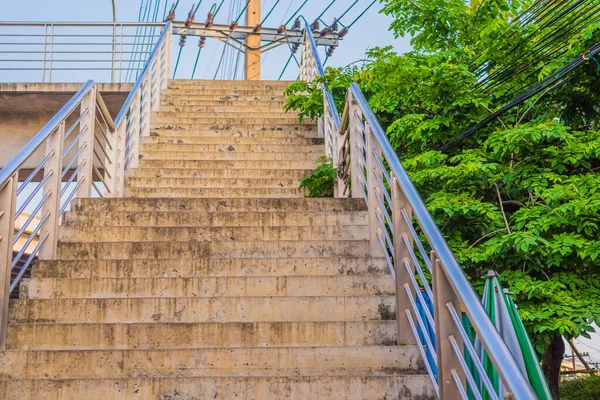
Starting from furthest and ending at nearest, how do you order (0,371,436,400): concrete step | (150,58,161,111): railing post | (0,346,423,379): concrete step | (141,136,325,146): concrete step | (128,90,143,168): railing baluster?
(150,58,161,111): railing post
(141,136,325,146): concrete step
(128,90,143,168): railing baluster
(0,346,423,379): concrete step
(0,371,436,400): concrete step

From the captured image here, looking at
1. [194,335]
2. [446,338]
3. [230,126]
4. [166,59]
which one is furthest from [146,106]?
[446,338]

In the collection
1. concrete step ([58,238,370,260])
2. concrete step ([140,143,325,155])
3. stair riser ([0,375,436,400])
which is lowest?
stair riser ([0,375,436,400])

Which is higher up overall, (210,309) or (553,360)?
(210,309)

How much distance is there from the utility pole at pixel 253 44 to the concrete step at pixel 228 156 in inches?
299

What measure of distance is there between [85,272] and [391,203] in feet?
6.38

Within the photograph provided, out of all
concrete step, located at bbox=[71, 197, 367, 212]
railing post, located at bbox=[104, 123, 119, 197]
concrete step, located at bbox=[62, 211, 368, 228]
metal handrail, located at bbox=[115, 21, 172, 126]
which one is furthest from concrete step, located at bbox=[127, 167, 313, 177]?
concrete step, located at bbox=[62, 211, 368, 228]

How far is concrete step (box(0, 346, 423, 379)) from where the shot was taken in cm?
353

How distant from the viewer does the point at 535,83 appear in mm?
6789

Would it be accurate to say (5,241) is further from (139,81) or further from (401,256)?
(139,81)

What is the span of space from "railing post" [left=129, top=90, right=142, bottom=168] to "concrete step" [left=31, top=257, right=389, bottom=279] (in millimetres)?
2835

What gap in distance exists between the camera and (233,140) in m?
8.16

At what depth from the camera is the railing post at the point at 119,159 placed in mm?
6262

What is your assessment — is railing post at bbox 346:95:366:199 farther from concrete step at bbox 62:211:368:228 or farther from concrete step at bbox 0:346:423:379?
concrete step at bbox 0:346:423:379

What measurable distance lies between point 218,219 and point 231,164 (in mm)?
2194
